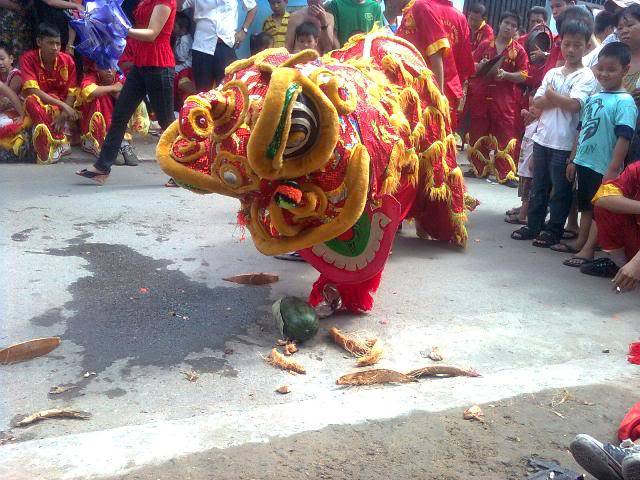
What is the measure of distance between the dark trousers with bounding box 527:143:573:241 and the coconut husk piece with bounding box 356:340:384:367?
8.29ft

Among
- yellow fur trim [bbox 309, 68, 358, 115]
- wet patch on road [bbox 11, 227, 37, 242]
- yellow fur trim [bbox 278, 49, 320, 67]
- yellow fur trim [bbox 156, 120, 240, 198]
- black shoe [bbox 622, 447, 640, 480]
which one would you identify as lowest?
wet patch on road [bbox 11, 227, 37, 242]

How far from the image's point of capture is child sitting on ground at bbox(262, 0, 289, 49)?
8172 mm

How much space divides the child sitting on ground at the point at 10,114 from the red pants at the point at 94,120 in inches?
23.9

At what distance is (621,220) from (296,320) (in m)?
2.24

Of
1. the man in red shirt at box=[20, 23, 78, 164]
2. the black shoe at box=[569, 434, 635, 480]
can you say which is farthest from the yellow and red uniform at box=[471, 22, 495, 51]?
the black shoe at box=[569, 434, 635, 480]

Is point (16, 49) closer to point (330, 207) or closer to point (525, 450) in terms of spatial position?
point (330, 207)

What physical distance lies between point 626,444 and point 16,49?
6776 mm

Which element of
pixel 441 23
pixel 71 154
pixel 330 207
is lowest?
pixel 71 154

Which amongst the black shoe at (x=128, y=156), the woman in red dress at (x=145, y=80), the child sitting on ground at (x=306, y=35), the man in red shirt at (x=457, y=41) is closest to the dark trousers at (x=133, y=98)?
the woman in red dress at (x=145, y=80)

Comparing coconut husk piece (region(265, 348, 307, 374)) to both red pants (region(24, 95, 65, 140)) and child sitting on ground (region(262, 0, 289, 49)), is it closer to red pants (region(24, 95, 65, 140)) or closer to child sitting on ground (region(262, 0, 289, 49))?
red pants (region(24, 95, 65, 140))

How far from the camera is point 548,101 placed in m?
5.00

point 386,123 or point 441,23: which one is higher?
point 441,23

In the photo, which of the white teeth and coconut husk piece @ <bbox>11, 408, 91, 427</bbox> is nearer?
coconut husk piece @ <bbox>11, 408, 91, 427</bbox>

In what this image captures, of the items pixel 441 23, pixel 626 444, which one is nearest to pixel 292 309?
pixel 626 444
